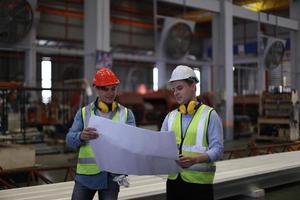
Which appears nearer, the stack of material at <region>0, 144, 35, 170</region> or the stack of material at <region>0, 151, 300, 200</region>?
the stack of material at <region>0, 151, 300, 200</region>

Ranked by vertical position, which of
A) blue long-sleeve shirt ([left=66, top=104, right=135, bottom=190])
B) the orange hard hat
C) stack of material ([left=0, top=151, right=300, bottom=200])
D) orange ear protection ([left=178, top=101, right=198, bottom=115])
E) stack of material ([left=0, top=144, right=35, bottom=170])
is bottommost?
stack of material ([left=0, top=151, right=300, bottom=200])

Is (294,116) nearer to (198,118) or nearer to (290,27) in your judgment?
(290,27)

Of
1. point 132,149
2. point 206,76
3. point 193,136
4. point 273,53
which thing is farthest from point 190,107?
point 206,76

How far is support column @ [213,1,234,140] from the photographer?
1246 centimetres

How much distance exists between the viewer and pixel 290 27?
1495 cm

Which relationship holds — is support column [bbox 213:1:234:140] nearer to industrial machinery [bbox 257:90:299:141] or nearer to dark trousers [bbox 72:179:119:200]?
industrial machinery [bbox 257:90:299:141]

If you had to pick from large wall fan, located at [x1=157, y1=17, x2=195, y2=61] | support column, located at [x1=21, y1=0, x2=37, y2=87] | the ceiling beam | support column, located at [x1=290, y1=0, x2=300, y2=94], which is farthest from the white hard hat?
support column, located at [x1=290, y1=0, x2=300, y2=94]

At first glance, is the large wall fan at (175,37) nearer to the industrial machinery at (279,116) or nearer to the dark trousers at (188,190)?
the industrial machinery at (279,116)

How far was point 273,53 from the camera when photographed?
45.4ft

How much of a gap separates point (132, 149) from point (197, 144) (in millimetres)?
383

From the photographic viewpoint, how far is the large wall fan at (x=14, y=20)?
29.9ft

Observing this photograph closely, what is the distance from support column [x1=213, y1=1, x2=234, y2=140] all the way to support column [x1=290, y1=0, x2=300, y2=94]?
3.77 metres

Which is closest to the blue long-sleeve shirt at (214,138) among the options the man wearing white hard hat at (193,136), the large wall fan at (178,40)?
the man wearing white hard hat at (193,136)

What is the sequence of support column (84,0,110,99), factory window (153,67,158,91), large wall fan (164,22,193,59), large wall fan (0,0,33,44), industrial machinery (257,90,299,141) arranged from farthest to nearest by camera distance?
factory window (153,67,158,91) → large wall fan (164,22,193,59) → industrial machinery (257,90,299,141) → large wall fan (0,0,33,44) → support column (84,0,110,99)
